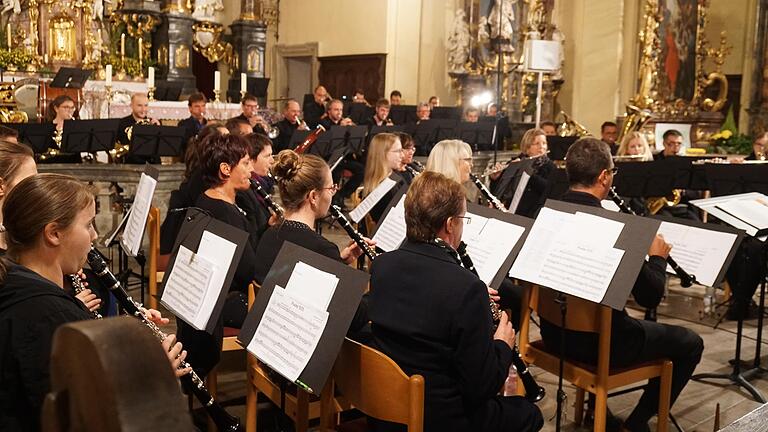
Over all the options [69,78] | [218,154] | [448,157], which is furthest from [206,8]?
[218,154]

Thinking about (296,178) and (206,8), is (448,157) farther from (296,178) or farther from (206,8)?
(206,8)

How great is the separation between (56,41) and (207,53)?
422 centimetres

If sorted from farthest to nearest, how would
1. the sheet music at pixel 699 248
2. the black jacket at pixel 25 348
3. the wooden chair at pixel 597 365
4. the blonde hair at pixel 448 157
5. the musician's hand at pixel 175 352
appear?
1. the blonde hair at pixel 448 157
2. the sheet music at pixel 699 248
3. the wooden chair at pixel 597 365
4. the musician's hand at pixel 175 352
5. the black jacket at pixel 25 348

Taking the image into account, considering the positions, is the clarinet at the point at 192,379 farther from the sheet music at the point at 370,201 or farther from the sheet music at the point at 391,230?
the sheet music at the point at 370,201

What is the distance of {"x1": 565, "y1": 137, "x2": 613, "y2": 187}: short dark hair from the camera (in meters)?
4.00

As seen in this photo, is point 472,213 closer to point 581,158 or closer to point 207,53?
point 581,158

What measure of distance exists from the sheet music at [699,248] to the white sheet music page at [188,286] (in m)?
2.40

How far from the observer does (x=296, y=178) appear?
365cm

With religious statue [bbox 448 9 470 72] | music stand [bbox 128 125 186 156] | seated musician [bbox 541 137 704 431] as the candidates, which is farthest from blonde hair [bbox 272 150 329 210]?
religious statue [bbox 448 9 470 72]

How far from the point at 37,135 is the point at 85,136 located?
585 mm

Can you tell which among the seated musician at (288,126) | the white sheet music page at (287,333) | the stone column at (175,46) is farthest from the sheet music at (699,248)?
the stone column at (175,46)

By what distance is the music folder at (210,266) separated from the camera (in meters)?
2.89

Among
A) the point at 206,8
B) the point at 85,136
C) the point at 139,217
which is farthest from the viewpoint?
the point at 206,8

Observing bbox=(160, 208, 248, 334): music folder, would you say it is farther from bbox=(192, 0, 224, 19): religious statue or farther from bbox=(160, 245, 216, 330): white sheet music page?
bbox=(192, 0, 224, 19): religious statue
